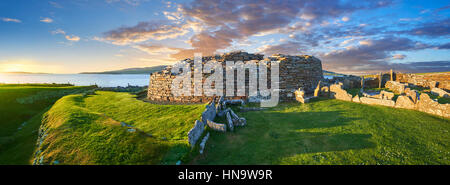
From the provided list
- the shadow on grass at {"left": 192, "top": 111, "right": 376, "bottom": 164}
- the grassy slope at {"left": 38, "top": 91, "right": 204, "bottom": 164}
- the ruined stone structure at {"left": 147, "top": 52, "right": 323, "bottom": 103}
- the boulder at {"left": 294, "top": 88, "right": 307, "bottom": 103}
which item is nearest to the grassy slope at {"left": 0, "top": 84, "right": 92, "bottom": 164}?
the grassy slope at {"left": 38, "top": 91, "right": 204, "bottom": 164}

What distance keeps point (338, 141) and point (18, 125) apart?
57.0 feet

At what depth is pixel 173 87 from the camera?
644 inches

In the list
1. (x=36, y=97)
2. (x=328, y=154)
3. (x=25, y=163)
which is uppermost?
(x=36, y=97)

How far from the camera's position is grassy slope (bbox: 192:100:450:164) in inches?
164

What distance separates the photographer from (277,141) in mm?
5262

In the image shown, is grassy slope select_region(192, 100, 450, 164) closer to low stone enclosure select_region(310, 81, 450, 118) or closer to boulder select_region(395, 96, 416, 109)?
low stone enclosure select_region(310, 81, 450, 118)

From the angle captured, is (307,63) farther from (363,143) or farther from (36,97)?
(36,97)

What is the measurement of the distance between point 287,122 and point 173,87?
1274cm

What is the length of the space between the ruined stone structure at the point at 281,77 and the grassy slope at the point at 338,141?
6119 millimetres

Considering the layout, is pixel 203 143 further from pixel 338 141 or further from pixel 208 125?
pixel 338 141

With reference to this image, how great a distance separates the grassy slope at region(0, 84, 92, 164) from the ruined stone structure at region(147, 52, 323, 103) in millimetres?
9316

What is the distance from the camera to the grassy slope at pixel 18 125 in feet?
18.7

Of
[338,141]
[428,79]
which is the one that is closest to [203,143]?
[338,141]
